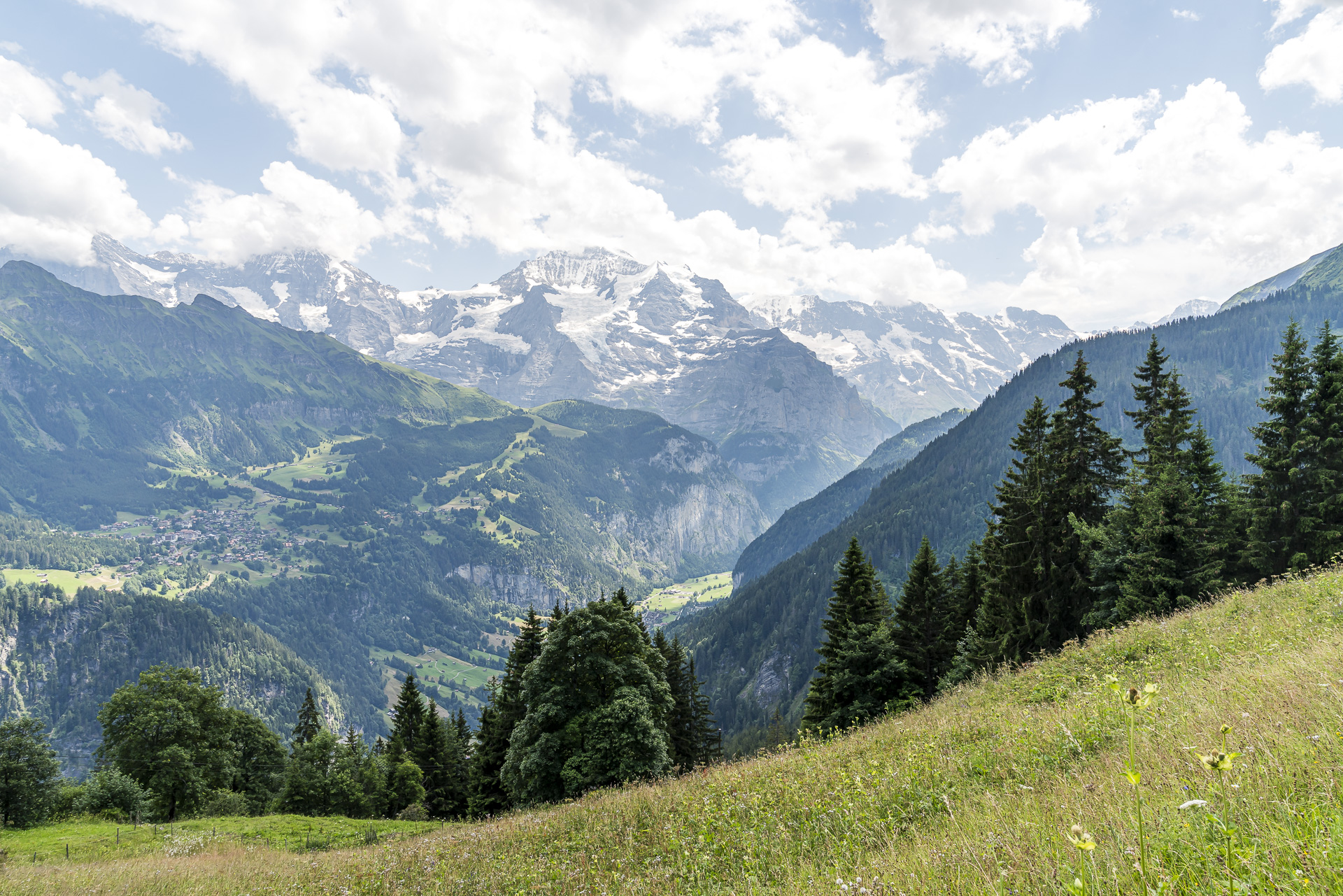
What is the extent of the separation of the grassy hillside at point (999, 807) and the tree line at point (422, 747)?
1095cm

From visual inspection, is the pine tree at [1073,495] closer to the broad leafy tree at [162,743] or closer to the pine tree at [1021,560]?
the pine tree at [1021,560]

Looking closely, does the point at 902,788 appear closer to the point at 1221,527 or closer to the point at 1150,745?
the point at 1150,745

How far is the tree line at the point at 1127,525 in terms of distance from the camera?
2542cm

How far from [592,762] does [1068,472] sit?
2766 cm

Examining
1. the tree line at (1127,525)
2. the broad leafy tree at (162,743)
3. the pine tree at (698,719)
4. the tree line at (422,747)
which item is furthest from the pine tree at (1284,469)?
the broad leafy tree at (162,743)

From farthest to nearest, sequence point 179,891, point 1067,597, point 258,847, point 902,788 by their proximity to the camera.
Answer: point 1067,597
point 258,847
point 179,891
point 902,788

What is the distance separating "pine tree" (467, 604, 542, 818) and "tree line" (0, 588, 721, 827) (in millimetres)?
135

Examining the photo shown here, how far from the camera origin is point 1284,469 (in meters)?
27.5

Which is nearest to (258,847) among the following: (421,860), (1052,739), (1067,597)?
(421,860)

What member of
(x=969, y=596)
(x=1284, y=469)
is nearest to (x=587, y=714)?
(x=969, y=596)

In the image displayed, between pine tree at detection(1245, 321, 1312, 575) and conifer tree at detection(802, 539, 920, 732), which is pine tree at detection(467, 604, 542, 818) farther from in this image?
pine tree at detection(1245, 321, 1312, 575)

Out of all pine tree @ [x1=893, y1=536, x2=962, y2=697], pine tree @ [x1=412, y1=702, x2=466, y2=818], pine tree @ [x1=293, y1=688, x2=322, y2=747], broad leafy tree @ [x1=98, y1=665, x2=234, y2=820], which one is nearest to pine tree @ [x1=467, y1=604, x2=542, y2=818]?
pine tree @ [x1=412, y1=702, x2=466, y2=818]

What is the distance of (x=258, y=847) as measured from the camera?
67.3 ft

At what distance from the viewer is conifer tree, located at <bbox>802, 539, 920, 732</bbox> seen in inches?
1405
